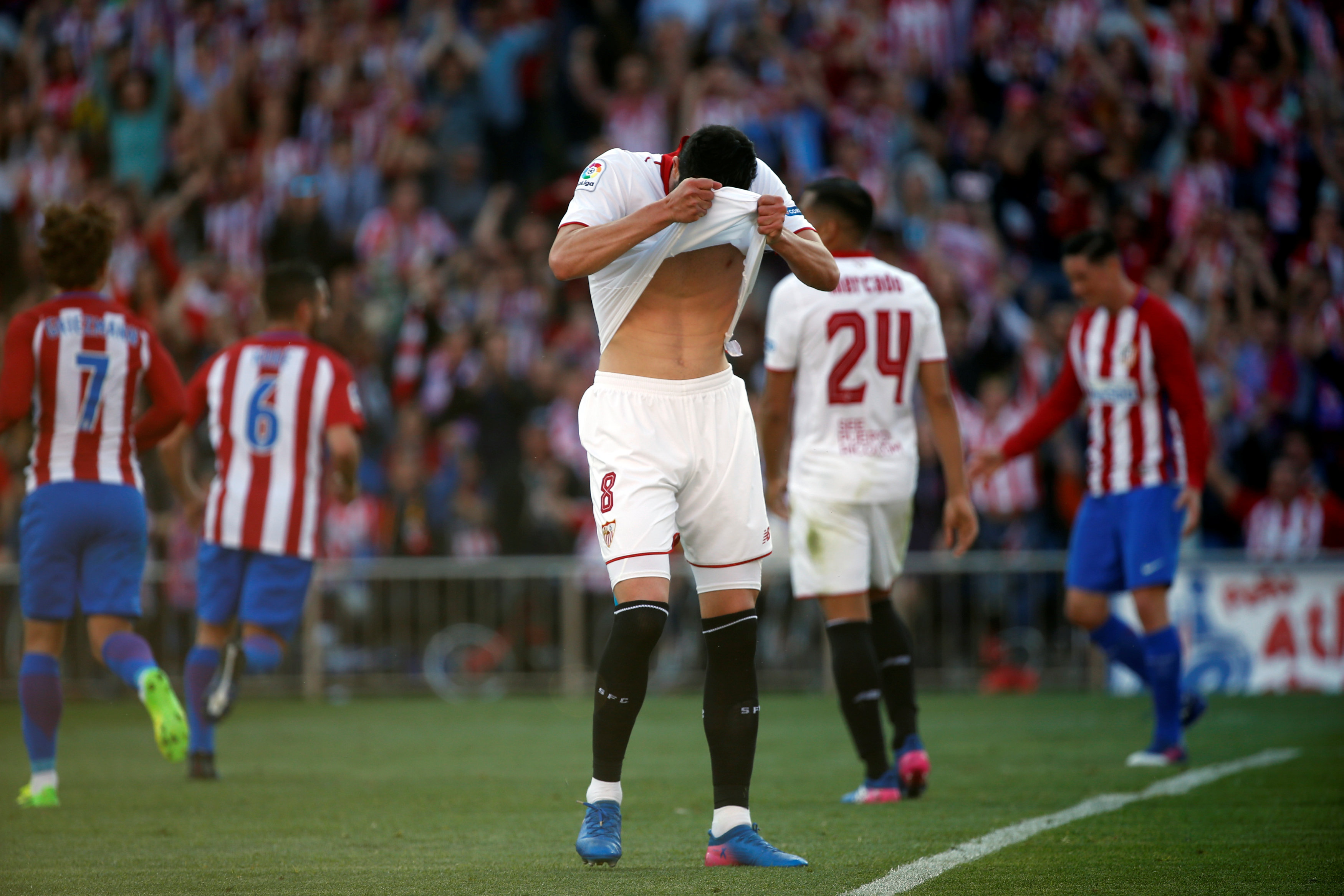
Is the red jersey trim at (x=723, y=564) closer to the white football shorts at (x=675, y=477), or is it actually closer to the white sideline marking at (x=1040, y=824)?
the white football shorts at (x=675, y=477)

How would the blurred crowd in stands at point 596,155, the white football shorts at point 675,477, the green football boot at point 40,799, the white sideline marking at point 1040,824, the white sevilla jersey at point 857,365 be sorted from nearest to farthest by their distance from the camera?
the white sideline marking at point 1040,824 → the white football shorts at point 675,477 → the green football boot at point 40,799 → the white sevilla jersey at point 857,365 → the blurred crowd in stands at point 596,155

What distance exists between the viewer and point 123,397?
22.0 feet

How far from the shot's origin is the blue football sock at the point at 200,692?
24.5 feet

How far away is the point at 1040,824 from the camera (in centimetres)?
539

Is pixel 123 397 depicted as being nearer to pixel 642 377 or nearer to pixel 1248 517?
pixel 642 377

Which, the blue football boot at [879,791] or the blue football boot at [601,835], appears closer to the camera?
the blue football boot at [601,835]

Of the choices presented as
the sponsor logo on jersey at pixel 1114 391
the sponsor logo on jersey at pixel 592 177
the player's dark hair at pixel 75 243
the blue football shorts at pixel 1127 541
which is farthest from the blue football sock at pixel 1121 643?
the player's dark hair at pixel 75 243

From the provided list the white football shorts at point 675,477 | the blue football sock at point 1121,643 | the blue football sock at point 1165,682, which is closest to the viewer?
the white football shorts at point 675,477

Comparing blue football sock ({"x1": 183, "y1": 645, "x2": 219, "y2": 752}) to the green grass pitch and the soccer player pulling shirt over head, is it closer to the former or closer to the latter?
the green grass pitch

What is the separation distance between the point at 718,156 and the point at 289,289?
388 cm

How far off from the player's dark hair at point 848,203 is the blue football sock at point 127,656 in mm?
3318

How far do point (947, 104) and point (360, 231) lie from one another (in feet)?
20.1

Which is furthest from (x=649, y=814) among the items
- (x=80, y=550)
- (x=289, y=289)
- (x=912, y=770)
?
(x=289, y=289)

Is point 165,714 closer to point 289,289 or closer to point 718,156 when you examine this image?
point 289,289
